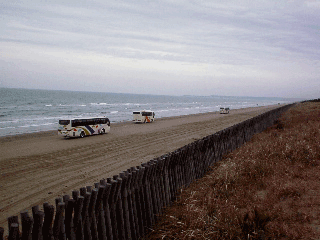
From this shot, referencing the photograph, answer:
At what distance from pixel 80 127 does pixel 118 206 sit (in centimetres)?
2406

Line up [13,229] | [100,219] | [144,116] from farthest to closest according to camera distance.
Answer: [144,116] → [100,219] → [13,229]

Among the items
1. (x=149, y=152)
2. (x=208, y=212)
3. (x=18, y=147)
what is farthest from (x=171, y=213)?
(x=18, y=147)

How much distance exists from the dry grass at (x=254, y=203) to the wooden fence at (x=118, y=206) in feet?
1.14

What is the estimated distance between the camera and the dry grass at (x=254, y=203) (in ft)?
14.6

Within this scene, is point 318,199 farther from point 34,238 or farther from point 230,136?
point 230,136

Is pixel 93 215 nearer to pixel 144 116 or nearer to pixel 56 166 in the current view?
pixel 56 166

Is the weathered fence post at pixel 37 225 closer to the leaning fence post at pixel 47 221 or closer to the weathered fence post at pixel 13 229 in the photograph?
the leaning fence post at pixel 47 221

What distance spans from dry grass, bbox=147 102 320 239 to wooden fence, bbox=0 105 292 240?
35 cm

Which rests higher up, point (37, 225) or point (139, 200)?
point (37, 225)

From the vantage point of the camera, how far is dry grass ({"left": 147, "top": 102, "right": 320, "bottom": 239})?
446cm

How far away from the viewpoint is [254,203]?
5586mm

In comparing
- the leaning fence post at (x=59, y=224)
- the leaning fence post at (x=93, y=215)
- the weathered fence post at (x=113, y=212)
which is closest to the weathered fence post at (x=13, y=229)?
the leaning fence post at (x=59, y=224)

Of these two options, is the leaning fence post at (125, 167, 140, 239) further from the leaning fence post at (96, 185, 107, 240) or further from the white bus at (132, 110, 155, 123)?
the white bus at (132, 110, 155, 123)

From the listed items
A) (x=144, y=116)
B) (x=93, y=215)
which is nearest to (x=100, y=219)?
(x=93, y=215)
